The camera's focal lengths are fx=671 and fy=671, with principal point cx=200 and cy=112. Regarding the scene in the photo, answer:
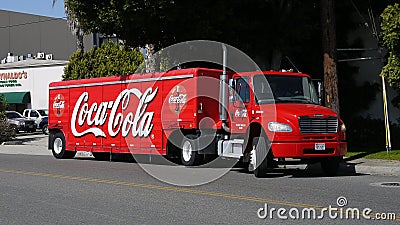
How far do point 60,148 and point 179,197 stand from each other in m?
13.2

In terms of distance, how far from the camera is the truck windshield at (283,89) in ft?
55.2

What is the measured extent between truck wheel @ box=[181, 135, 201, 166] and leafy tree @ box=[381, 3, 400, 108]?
6.68 m

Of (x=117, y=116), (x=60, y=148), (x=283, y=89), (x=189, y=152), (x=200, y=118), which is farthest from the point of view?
(x=60, y=148)

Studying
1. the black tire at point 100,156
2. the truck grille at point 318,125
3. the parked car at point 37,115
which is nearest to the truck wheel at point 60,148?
the black tire at point 100,156

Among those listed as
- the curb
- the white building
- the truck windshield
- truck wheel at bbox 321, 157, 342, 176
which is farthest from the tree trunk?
the white building

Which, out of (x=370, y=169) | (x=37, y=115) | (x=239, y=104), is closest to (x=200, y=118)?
(x=239, y=104)

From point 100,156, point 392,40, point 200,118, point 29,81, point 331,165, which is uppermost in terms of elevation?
point 29,81

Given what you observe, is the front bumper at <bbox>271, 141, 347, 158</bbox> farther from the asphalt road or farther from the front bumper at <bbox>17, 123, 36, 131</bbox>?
the front bumper at <bbox>17, 123, 36, 131</bbox>

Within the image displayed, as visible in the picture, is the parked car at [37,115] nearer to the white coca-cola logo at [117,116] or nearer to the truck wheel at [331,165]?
the white coca-cola logo at [117,116]

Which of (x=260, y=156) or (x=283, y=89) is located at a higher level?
(x=283, y=89)

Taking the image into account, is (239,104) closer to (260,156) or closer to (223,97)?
(223,97)

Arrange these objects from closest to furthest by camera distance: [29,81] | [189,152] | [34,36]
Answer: [189,152] → [29,81] → [34,36]

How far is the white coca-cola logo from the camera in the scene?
20984mm

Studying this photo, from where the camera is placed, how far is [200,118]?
1911cm
